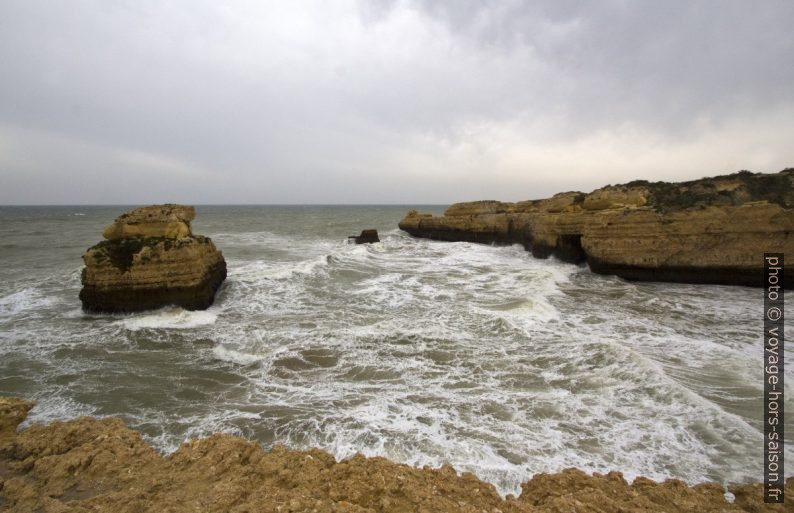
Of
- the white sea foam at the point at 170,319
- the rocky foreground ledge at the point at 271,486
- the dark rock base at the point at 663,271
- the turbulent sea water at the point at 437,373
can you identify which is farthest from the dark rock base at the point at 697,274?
the white sea foam at the point at 170,319

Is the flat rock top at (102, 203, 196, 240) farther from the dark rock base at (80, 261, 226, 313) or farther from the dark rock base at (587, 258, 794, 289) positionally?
the dark rock base at (587, 258, 794, 289)

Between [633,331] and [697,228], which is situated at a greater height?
[697,228]

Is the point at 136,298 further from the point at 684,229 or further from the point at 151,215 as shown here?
the point at 684,229

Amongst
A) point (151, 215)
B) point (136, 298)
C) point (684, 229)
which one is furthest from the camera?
point (684, 229)

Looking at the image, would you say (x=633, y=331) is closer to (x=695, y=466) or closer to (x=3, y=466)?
(x=695, y=466)

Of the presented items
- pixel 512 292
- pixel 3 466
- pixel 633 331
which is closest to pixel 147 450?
pixel 3 466

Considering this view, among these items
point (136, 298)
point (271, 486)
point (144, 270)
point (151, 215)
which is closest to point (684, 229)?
point (271, 486)

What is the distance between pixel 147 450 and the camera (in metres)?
4.10

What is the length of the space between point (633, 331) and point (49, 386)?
11.4m

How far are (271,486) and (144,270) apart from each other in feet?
29.2

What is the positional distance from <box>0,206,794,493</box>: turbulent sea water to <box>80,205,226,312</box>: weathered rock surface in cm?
48

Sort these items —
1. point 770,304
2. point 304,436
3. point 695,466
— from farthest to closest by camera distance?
1. point 770,304
2. point 304,436
3. point 695,466

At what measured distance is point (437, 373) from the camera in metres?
6.48

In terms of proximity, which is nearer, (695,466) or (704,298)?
(695,466)
